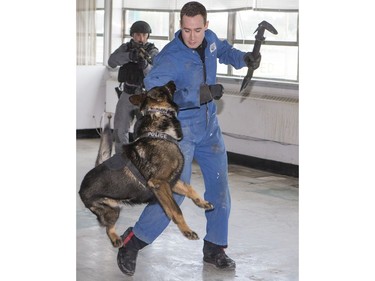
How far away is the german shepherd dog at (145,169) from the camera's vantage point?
361 centimetres

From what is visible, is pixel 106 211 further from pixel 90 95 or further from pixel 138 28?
pixel 90 95

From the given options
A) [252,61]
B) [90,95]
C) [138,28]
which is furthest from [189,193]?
[90,95]

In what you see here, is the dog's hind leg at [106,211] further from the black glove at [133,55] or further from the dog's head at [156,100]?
the black glove at [133,55]

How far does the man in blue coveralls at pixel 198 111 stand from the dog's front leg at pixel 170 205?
0.56 m

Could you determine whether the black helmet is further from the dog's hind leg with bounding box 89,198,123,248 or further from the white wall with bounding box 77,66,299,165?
the white wall with bounding box 77,66,299,165

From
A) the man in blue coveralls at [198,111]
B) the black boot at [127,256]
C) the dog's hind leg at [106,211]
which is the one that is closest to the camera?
the dog's hind leg at [106,211]

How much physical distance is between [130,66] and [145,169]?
4274 millimetres

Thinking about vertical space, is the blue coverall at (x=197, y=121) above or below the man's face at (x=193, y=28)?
below

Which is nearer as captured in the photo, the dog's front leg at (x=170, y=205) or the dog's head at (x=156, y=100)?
the dog's front leg at (x=170, y=205)

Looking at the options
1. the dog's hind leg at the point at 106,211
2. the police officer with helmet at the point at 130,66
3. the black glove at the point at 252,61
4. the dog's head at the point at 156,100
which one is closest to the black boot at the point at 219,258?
the police officer with helmet at the point at 130,66

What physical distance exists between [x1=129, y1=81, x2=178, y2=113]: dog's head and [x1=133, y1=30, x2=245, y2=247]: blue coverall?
0.28 meters
